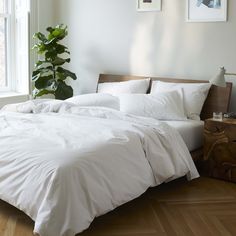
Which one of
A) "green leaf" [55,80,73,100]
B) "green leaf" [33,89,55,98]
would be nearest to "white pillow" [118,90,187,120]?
"green leaf" [55,80,73,100]

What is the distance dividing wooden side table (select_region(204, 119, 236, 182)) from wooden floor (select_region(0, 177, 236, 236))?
209 mm

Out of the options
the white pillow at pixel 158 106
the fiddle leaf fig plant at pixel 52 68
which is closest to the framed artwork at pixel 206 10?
the white pillow at pixel 158 106

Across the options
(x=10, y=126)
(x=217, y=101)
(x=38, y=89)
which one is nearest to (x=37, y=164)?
(x=10, y=126)

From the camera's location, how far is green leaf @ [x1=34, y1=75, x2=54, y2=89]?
5.10 metres

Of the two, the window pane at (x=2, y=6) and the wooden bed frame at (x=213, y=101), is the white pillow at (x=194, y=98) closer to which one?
the wooden bed frame at (x=213, y=101)

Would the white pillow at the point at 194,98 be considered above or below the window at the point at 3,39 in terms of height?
below

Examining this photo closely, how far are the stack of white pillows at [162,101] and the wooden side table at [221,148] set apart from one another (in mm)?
410

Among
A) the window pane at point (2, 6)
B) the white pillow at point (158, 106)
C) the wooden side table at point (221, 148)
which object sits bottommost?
the wooden side table at point (221, 148)

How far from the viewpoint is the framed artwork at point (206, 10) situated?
4.19m

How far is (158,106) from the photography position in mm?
4078

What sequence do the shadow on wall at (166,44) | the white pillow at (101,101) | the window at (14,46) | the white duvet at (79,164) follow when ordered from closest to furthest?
1. the white duvet at (79,164)
2. the white pillow at (101,101)
3. the shadow on wall at (166,44)
4. the window at (14,46)

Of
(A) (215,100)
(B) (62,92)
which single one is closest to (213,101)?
(A) (215,100)

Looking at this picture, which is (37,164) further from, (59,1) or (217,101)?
(59,1)

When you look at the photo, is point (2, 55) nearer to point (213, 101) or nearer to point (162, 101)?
point (162, 101)
